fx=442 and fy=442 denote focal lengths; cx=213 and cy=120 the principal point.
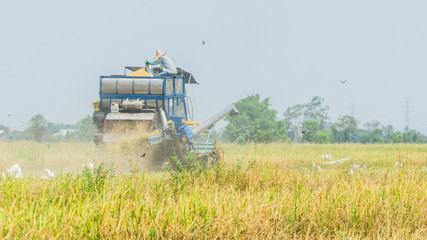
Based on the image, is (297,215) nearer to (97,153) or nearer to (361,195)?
(361,195)

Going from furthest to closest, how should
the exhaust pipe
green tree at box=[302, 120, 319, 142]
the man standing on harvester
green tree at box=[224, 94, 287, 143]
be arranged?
green tree at box=[302, 120, 319, 142]
green tree at box=[224, 94, 287, 143]
the exhaust pipe
the man standing on harvester

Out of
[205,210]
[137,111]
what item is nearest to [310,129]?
[137,111]

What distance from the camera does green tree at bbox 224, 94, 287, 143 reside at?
148 feet

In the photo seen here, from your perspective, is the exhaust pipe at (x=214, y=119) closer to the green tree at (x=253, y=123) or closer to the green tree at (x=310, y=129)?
the green tree at (x=253, y=123)

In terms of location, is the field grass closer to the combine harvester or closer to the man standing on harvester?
the combine harvester

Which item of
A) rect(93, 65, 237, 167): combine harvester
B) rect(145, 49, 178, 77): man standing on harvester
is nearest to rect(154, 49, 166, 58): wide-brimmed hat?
rect(145, 49, 178, 77): man standing on harvester

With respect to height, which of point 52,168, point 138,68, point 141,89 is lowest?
point 52,168

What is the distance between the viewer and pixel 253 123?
4675 cm

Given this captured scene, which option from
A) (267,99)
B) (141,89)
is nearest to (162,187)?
(141,89)

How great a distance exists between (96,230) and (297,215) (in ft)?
7.67

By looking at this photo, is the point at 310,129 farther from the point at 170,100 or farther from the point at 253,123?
the point at 170,100

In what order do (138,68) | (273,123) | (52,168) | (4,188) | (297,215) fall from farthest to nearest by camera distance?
1. (273,123)
2. (138,68)
3. (52,168)
4. (4,188)
5. (297,215)

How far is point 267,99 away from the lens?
51406mm

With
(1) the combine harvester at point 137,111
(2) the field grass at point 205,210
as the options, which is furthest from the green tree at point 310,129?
(2) the field grass at point 205,210
